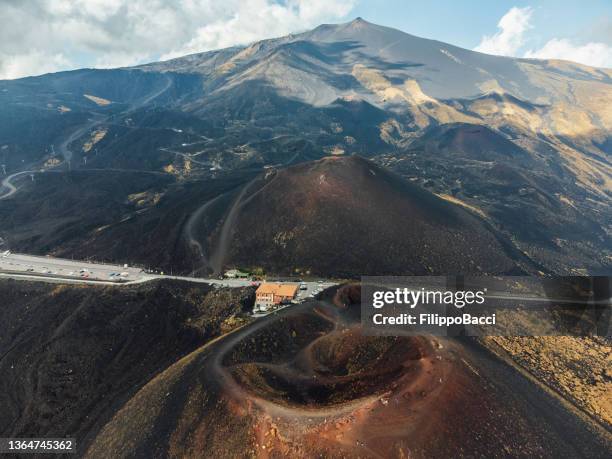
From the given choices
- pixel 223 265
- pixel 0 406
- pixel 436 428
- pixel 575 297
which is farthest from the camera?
pixel 223 265

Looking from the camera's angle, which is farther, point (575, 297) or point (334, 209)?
point (334, 209)

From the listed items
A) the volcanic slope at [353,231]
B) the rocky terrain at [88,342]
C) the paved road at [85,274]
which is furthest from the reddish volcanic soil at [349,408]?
the volcanic slope at [353,231]

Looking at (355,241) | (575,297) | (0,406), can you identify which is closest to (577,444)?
(575,297)

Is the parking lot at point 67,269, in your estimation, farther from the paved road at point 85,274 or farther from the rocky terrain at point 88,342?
the rocky terrain at point 88,342

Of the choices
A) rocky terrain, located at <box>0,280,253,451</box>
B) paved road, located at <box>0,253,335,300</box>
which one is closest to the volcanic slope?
paved road, located at <box>0,253,335,300</box>

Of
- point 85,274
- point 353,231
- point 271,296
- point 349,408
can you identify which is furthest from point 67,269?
point 349,408

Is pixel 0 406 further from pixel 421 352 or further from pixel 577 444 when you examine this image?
pixel 577 444
